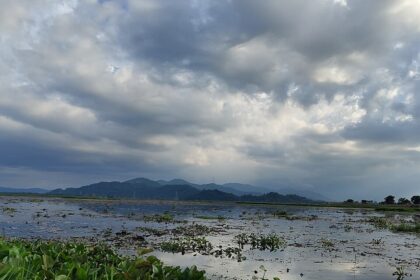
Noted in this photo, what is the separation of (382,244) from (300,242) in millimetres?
6338

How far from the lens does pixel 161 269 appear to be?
470cm

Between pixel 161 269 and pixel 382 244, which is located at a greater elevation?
pixel 161 269

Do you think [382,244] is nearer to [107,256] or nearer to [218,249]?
[218,249]

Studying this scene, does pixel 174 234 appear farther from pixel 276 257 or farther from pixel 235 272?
pixel 235 272

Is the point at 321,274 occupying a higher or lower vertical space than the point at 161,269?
lower

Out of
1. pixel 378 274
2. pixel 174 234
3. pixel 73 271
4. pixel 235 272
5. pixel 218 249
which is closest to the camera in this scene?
pixel 73 271

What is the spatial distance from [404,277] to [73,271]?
1848 centimetres

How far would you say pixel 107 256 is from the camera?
7398 mm

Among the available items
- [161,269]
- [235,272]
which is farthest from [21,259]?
[235,272]

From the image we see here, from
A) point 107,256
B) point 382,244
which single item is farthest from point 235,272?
point 382,244

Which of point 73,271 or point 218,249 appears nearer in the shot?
point 73,271

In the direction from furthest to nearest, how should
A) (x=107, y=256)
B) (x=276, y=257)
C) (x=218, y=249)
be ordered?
(x=218, y=249), (x=276, y=257), (x=107, y=256)

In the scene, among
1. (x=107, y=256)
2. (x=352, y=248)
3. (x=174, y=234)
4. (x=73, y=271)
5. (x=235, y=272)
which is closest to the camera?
(x=73, y=271)

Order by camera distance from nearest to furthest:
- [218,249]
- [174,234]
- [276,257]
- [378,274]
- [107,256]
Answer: [107,256] → [378,274] → [276,257] → [218,249] → [174,234]
